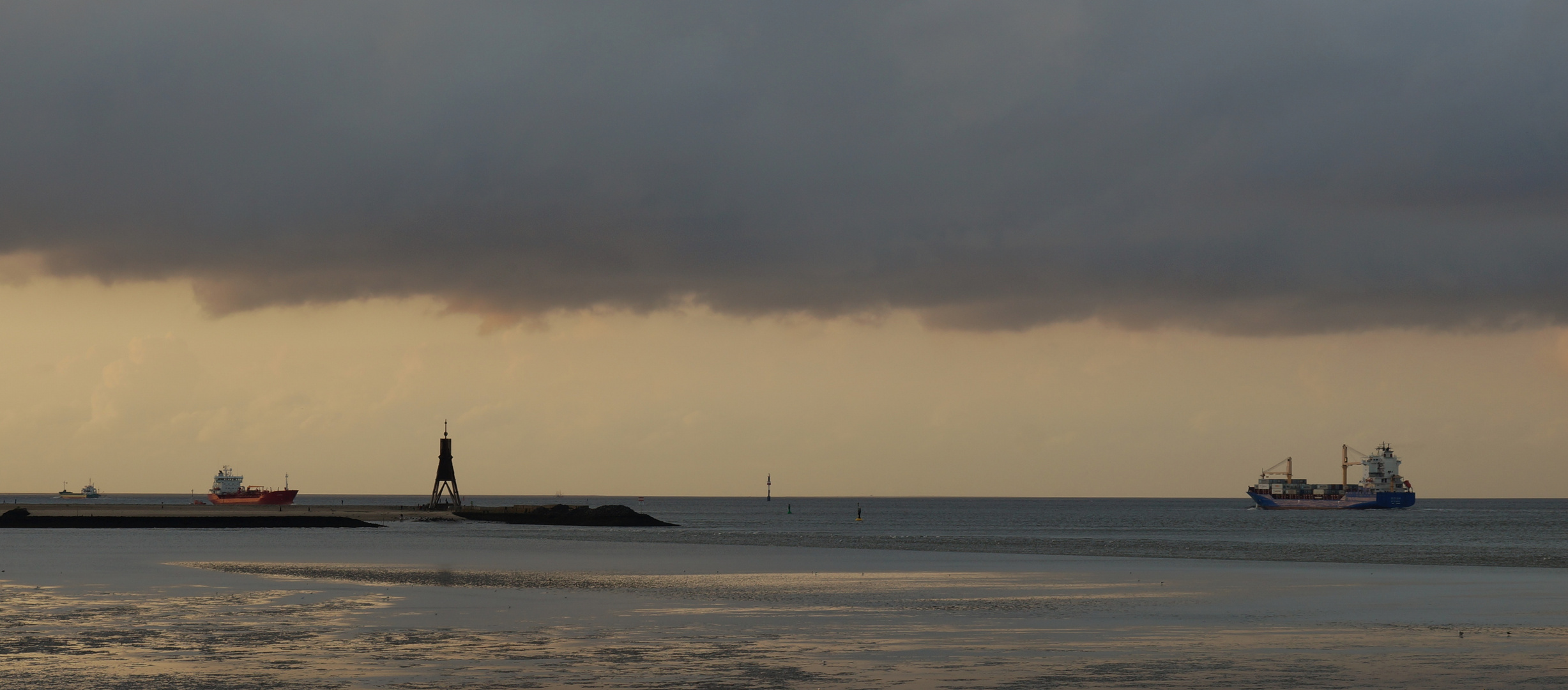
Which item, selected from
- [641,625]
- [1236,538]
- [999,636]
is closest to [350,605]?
[641,625]

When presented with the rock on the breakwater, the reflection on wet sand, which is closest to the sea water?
the rock on the breakwater

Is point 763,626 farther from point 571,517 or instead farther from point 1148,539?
point 571,517

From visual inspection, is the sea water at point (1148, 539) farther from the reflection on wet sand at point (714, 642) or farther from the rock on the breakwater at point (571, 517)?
the reflection on wet sand at point (714, 642)

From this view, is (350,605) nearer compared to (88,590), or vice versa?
(350,605)

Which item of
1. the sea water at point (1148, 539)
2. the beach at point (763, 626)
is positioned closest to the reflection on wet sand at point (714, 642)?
the beach at point (763, 626)

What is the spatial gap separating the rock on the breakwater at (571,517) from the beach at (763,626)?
285 ft

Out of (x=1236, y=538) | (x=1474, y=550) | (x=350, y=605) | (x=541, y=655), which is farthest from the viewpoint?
(x=1236, y=538)

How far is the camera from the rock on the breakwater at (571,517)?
153625mm

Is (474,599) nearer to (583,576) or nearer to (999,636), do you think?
(583,576)

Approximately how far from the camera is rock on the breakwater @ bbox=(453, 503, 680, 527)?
6048 inches

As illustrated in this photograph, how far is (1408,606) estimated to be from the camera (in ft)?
139

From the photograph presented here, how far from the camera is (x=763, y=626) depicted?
3478 centimetres

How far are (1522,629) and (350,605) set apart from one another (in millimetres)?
29164

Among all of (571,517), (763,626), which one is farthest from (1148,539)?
(763,626)
